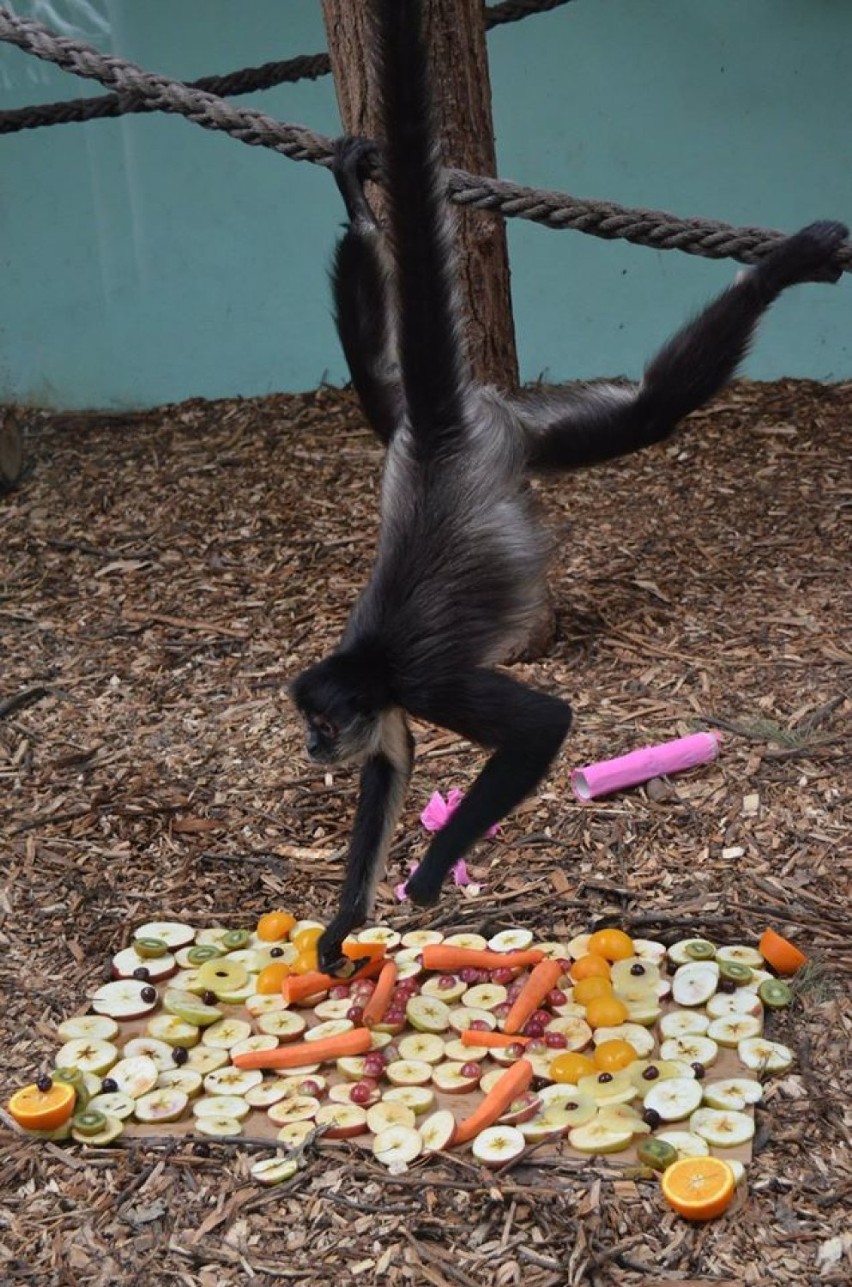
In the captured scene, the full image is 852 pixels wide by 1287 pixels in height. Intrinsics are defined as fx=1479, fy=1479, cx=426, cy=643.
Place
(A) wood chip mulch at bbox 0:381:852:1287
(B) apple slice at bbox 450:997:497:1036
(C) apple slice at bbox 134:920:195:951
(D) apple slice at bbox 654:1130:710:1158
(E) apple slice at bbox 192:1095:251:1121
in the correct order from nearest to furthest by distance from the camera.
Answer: (A) wood chip mulch at bbox 0:381:852:1287
(D) apple slice at bbox 654:1130:710:1158
(E) apple slice at bbox 192:1095:251:1121
(B) apple slice at bbox 450:997:497:1036
(C) apple slice at bbox 134:920:195:951

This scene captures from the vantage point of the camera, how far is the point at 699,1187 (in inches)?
158

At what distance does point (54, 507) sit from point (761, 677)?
4.59 m

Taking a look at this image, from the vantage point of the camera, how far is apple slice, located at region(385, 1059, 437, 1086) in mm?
4691

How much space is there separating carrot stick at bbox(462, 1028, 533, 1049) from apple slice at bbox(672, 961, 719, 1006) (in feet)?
1.79

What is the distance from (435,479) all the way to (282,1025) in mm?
1920

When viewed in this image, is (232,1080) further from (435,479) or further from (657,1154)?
(435,479)

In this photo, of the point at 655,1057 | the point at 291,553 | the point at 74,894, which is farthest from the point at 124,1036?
the point at 291,553

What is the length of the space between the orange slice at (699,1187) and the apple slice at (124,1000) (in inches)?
77.2

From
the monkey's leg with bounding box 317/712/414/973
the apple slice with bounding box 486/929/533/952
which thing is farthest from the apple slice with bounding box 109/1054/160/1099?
the apple slice with bounding box 486/929/533/952

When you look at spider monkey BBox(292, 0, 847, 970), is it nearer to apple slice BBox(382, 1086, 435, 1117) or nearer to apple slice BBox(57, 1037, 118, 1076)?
apple slice BBox(382, 1086, 435, 1117)

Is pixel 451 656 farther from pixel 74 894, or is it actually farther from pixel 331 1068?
pixel 74 894

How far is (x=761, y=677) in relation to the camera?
6.69 meters

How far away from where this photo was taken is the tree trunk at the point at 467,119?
607 centimetres

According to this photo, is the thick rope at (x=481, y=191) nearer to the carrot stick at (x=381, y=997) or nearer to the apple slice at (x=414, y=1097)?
the carrot stick at (x=381, y=997)
